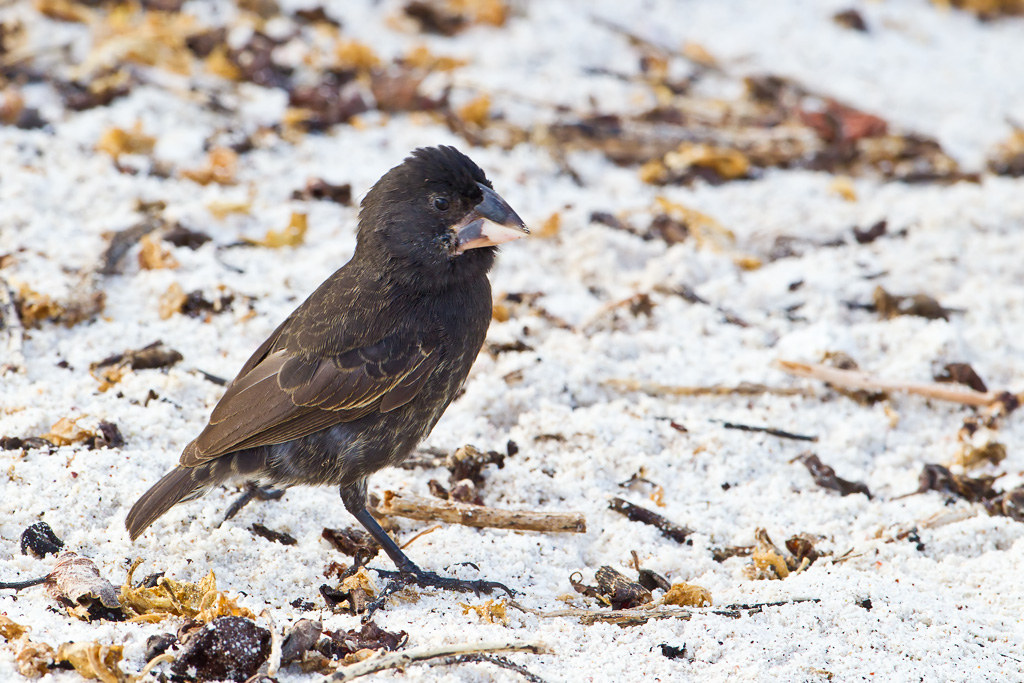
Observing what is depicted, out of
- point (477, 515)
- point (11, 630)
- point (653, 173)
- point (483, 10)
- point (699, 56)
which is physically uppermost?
point (483, 10)

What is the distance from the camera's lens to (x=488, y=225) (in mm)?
3191

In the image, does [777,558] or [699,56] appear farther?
[699,56]

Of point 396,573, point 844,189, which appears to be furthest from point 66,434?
point 844,189

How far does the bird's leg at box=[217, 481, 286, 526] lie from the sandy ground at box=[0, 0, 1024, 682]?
0.22 ft

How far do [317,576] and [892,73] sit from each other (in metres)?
5.03

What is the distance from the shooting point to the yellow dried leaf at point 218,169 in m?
4.81

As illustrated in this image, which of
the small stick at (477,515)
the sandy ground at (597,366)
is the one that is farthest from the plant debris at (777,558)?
the small stick at (477,515)

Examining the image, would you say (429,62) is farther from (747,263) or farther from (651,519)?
(651,519)

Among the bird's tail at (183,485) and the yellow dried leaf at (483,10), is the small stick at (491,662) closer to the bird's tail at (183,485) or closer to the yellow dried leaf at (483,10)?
the bird's tail at (183,485)

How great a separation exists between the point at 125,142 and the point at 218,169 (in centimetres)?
47

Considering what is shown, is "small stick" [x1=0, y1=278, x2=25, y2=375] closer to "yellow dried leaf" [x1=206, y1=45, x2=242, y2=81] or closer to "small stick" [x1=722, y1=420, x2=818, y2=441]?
"yellow dried leaf" [x1=206, y1=45, x2=242, y2=81]

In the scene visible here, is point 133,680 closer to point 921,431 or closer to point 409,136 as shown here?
point 921,431

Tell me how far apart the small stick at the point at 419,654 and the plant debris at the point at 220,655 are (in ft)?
0.63

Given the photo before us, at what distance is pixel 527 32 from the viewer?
616 centimetres
